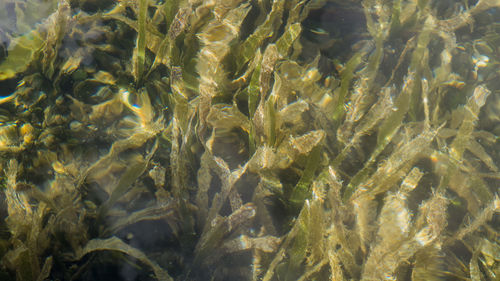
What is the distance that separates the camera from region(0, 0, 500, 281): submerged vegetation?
1554 mm

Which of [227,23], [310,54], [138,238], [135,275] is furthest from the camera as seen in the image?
[310,54]

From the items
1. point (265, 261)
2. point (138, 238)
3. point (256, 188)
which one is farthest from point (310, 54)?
point (138, 238)

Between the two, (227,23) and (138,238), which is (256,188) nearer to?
(138,238)

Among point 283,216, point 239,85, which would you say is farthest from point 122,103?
point 283,216

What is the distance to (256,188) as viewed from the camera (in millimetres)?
1760

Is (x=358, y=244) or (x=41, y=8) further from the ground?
(x=41, y=8)

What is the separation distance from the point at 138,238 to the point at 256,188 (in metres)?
0.62

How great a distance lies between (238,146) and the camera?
1.93m

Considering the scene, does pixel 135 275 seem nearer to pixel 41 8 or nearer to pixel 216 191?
pixel 216 191

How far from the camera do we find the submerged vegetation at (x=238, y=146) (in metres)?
1.55

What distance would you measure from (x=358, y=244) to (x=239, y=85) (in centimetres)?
106

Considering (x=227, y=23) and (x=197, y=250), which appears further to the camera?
(x=227, y=23)

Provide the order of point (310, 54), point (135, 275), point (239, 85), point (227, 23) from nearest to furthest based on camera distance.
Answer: point (135, 275)
point (239, 85)
point (227, 23)
point (310, 54)

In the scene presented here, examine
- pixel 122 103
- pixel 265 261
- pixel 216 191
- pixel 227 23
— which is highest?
pixel 227 23
